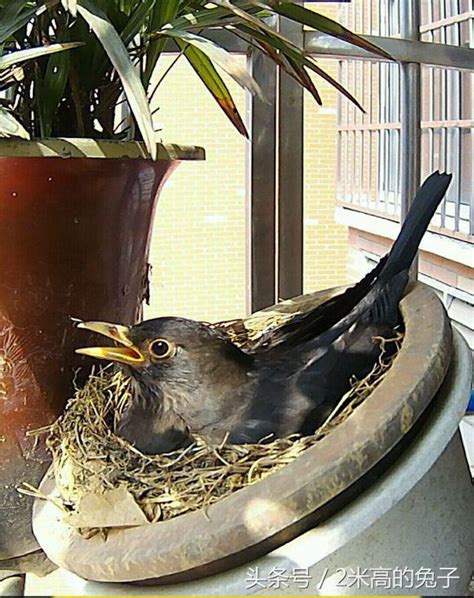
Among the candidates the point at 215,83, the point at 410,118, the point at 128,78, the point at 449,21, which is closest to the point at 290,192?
the point at 410,118

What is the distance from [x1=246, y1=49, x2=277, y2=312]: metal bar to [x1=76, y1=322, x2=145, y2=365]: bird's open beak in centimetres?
48

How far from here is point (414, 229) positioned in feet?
2.20

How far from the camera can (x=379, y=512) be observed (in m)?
0.48

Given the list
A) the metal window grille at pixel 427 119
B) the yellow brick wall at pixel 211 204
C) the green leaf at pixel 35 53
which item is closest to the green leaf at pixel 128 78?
the green leaf at pixel 35 53

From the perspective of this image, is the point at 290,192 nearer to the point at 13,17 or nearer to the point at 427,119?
the point at 13,17

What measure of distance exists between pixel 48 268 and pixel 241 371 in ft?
0.60

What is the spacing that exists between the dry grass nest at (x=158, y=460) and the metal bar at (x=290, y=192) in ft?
1.50

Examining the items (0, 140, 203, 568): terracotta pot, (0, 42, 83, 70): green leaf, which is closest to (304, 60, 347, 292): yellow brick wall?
(0, 140, 203, 568): terracotta pot

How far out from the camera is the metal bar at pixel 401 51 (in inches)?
41.1

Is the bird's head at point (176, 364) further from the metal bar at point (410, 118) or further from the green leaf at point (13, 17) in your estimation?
the metal bar at point (410, 118)

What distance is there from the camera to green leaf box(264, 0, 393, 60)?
2.44 ft

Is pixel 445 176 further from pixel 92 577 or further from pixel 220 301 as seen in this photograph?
pixel 220 301

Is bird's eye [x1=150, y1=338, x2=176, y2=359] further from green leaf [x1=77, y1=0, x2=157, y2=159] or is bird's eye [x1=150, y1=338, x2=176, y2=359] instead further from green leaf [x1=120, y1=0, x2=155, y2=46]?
green leaf [x1=120, y1=0, x2=155, y2=46]

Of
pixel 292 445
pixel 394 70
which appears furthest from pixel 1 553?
pixel 394 70
